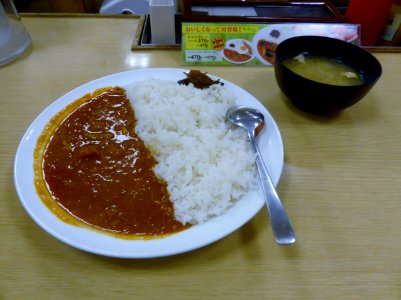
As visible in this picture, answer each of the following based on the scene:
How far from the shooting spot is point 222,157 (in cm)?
136

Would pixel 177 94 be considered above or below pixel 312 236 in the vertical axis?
above

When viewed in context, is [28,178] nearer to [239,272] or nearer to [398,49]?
[239,272]

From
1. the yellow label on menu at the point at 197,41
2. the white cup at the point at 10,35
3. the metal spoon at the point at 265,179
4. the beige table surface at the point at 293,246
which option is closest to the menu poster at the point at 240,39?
the yellow label on menu at the point at 197,41

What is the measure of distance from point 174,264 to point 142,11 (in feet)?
9.44

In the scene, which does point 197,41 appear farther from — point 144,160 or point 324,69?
point 144,160

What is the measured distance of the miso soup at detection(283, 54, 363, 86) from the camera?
1664mm

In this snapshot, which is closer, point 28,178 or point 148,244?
point 148,244

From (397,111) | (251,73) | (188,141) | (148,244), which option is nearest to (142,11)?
(251,73)

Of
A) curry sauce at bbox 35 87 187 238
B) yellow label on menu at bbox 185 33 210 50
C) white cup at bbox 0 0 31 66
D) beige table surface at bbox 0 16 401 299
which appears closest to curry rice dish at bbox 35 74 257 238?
curry sauce at bbox 35 87 187 238

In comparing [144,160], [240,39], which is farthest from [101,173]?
[240,39]

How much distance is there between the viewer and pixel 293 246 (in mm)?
1157

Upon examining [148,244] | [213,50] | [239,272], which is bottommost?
[239,272]

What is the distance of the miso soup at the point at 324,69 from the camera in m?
1.66

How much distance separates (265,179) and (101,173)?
72cm
